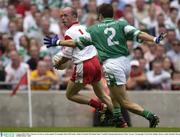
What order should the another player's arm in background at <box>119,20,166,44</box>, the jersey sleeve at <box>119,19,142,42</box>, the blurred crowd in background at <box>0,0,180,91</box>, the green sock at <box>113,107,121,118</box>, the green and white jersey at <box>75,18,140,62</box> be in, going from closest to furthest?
1. the another player's arm in background at <box>119,20,166,44</box>
2. the jersey sleeve at <box>119,19,142,42</box>
3. the green and white jersey at <box>75,18,140,62</box>
4. the green sock at <box>113,107,121,118</box>
5. the blurred crowd in background at <box>0,0,180,91</box>

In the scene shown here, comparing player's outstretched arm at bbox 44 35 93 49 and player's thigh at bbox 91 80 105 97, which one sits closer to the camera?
player's outstretched arm at bbox 44 35 93 49

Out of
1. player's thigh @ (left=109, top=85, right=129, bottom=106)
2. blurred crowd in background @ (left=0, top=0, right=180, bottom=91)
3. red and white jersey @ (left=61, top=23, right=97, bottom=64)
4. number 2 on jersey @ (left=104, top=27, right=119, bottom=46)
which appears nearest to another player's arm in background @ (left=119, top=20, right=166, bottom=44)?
number 2 on jersey @ (left=104, top=27, right=119, bottom=46)

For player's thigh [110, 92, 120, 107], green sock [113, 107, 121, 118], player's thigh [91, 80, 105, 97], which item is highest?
player's thigh [91, 80, 105, 97]

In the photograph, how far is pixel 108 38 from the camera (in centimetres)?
1675

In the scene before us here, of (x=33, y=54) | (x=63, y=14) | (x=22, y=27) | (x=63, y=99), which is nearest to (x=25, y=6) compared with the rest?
(x=22, y=27)

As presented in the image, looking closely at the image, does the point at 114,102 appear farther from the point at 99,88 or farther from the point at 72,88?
the point at 72,88

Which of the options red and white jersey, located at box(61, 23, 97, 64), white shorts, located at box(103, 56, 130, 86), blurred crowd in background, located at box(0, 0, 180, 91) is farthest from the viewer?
blurred crowd in background, located at box(0, 0, 180, 91)

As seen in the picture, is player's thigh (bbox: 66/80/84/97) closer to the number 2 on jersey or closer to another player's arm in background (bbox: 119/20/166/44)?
the number 2 on jersey

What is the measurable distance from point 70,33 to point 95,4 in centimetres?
787

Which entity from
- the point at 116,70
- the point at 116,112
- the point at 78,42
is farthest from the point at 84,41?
the point at 116,112

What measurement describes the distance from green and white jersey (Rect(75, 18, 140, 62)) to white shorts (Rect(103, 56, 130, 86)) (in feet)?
0.29

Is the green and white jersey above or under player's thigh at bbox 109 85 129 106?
above

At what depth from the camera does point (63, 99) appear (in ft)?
71.7

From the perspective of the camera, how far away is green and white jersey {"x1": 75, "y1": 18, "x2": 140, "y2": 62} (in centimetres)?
1669
